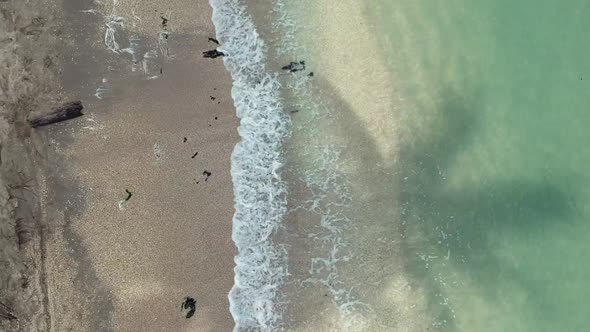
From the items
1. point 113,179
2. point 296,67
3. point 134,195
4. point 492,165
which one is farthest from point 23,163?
point 492,165

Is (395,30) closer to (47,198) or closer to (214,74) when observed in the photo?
(214,74)

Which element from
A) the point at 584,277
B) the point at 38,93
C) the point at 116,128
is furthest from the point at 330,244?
the point at 38,93

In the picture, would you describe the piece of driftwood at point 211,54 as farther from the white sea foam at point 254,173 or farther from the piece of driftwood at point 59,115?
the piece of driftwood at point 59,115

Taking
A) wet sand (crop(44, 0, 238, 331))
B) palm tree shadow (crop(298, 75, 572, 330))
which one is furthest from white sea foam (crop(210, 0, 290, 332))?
palm tree shadow (crop(298, 75, 572, 330))

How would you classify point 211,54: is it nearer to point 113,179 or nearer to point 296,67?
point 296,67

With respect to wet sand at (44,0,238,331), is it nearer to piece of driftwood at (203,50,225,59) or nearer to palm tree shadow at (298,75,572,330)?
piece of driftwood at (203,50,225,59)

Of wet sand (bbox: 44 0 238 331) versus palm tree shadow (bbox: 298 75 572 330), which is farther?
palm tree shadow (bbox: 298 75 572 330)
